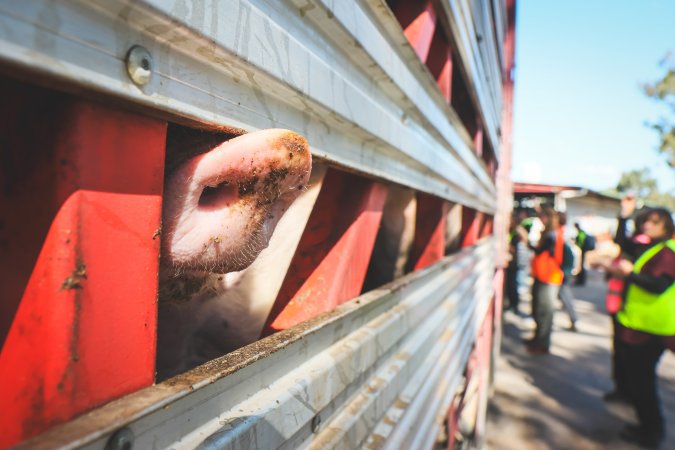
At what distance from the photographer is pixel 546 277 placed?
640 cm

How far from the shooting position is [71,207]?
0.45 meters

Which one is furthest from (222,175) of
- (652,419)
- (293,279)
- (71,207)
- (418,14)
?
(652,419)

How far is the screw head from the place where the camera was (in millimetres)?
488

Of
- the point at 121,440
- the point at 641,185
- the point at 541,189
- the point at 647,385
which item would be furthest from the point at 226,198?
the point at 641,185

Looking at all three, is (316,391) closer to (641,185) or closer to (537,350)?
(537,350)

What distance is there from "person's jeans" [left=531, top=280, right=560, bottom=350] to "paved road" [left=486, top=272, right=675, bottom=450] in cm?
25

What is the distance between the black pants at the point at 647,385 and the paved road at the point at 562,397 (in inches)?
8.7

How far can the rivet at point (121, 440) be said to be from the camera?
46 cm

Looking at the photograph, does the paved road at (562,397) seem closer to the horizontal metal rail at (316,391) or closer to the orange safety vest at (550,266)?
the orange safety vest at (550,266)

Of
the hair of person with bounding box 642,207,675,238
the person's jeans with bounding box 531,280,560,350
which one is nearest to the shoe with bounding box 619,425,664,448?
the hair of person with bounding box 642,207,675,238

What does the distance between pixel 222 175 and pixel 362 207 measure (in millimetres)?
714

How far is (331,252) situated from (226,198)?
→ 64cm

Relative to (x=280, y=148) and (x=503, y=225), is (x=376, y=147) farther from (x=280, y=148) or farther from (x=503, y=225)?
(x=503, y=225)

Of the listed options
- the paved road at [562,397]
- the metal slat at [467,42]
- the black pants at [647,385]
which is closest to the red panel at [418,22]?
the metal slat at [467,42]
